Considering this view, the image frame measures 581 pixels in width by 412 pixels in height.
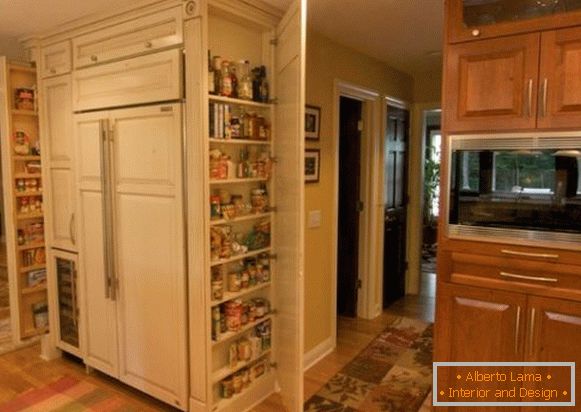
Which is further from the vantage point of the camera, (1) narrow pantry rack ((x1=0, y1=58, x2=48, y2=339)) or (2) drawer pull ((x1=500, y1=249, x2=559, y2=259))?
(1) narrow pantry rack ((x1=0, y1=58, x2=48, y2=339))

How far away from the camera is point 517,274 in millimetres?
1934

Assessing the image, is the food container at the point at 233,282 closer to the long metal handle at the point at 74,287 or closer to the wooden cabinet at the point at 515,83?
the long metal handle at the point at 74,287

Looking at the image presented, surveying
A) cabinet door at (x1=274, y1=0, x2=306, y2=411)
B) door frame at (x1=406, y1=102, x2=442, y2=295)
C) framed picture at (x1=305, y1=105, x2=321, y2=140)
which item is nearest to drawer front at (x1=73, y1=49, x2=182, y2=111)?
cabinet door at (x1=274, y1=0, x2=306, y2=411)

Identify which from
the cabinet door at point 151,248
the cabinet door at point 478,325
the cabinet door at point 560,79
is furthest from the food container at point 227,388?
the cabinet door at point 560,79

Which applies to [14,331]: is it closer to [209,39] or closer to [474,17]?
[209,39]

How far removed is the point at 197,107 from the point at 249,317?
4.16 feet

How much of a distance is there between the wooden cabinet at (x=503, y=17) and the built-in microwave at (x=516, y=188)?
46 centimetres

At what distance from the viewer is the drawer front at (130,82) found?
2205mm

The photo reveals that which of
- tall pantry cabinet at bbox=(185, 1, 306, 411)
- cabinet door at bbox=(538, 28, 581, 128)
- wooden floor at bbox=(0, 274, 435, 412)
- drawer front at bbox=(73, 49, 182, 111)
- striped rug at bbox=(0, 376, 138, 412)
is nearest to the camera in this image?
cabinet door at bbox=(538, 28, 581, 128)

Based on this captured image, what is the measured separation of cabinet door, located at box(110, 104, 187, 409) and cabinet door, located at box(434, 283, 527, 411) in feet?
4.51

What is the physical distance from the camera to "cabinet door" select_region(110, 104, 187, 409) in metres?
2.28

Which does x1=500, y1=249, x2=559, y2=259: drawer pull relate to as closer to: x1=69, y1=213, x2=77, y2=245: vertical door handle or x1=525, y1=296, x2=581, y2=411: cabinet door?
x1=525, y1=296, x2=581, y2=411: cabinet door

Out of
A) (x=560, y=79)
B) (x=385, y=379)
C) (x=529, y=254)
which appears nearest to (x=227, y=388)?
(x=385, y=379)

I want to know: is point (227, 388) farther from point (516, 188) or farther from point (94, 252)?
point (516, 188)
